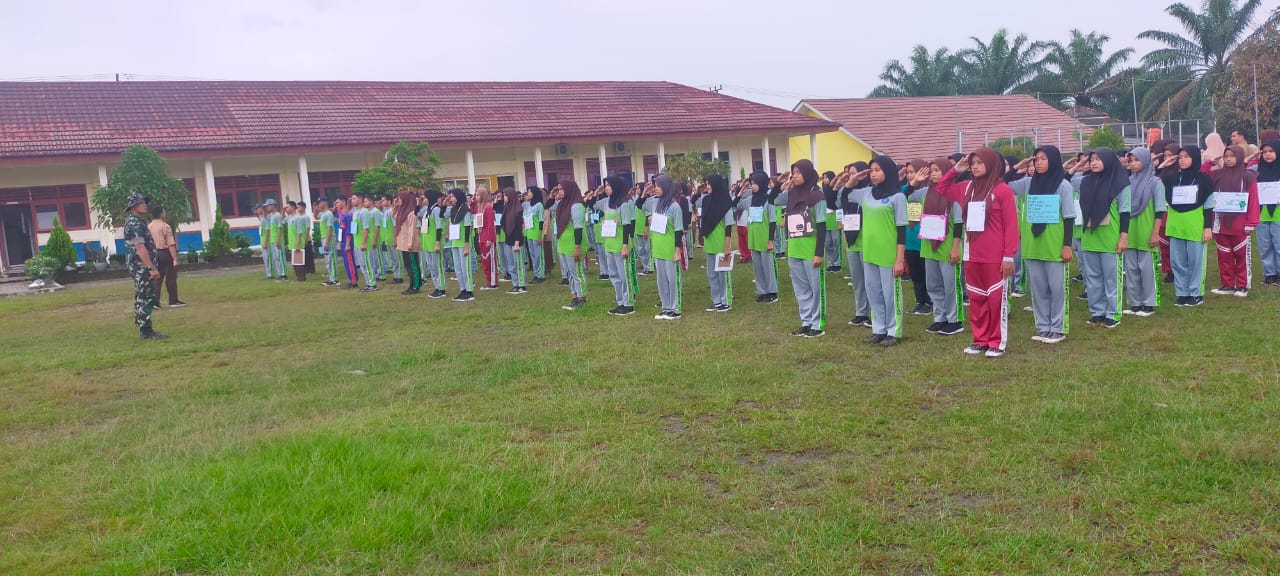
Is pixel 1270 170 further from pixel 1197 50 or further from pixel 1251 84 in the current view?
pixel 1197 50

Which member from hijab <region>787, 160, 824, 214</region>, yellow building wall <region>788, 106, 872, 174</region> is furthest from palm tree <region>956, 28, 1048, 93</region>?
hijab <region>787, 160, 824, 214</region>

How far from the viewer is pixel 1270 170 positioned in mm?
9594

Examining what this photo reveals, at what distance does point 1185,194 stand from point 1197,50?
1388 inches

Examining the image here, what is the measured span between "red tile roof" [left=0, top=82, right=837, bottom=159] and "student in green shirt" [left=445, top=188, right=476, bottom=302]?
14.3 meters

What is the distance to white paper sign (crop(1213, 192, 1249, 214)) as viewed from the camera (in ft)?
29.9

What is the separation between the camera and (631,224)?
1080cm

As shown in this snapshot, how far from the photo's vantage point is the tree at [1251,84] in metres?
28.5

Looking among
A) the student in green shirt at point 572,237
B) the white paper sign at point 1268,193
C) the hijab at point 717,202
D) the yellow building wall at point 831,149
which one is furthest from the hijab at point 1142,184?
the yellow building wall at point 831,149

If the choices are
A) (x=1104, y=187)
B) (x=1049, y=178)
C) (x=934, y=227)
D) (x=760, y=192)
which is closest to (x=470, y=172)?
(x=760, y=192)

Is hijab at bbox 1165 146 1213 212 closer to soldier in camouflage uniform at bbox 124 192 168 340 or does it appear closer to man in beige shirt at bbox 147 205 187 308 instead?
soldier in camouflage uniform at bbox 124 192 168 340

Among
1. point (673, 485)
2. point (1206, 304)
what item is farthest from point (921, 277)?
point (673, 485)

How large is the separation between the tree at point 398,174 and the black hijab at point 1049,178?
16.9m

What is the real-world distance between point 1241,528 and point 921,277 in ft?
20.4

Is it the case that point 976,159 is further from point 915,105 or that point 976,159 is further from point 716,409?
point 915,105
